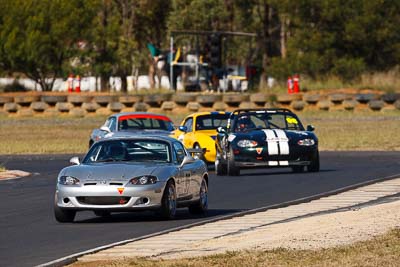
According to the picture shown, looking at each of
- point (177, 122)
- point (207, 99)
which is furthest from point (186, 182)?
point (207, 99)

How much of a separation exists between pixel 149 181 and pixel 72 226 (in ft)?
3.88

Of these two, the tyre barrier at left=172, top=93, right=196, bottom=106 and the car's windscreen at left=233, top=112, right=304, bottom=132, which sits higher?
the car's windscreen at left=233, top=112, right=304, bottom=132

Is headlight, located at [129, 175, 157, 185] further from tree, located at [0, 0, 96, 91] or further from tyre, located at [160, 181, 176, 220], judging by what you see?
tree, located at [0, 0, 96, 91]

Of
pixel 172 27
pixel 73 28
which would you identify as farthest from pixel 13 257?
pixel 172 27

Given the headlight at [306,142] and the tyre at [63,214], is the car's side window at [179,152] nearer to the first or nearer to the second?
the tyre at [63,214]

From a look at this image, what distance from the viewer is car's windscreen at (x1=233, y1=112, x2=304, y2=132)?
28891 mm

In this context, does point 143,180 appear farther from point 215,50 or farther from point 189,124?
point 215,50

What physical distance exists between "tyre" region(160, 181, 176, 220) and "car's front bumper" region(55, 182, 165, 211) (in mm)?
213

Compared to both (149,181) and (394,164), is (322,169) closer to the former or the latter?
(394,164)

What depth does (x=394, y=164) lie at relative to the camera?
102ft

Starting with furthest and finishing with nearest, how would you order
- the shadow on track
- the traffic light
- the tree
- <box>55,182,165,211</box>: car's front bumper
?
the tree → the traffic light → the shadow on track → <box>55,182,165,211</box>: car's front bumper

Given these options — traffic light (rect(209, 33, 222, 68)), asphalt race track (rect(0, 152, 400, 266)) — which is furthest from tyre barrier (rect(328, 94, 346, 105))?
asphalt race track (rect(0, 152, 400, 266))

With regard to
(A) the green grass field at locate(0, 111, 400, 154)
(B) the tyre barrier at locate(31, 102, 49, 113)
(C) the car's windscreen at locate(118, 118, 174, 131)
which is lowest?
(A) the green grass field at locate(0, 111, 400, 154)

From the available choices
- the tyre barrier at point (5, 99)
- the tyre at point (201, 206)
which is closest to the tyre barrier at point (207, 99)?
the tyre barrier at point (5, 99)
